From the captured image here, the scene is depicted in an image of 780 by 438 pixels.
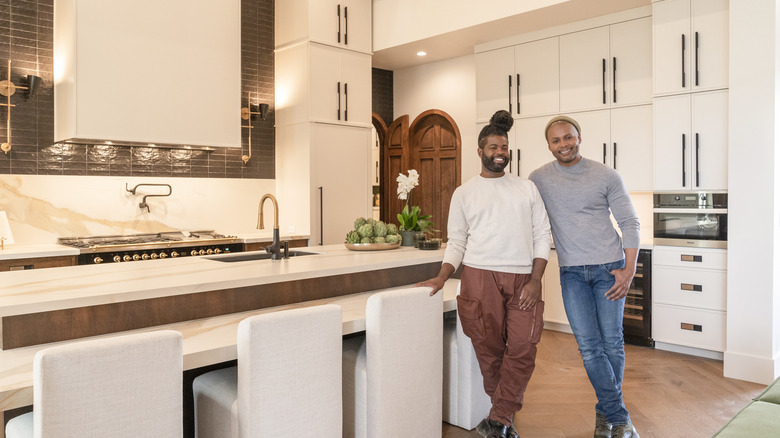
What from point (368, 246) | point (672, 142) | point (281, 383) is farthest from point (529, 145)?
point (281, 383)

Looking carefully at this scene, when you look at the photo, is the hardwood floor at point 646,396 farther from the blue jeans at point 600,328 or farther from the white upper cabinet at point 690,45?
the white upper cabinet at point 690,45

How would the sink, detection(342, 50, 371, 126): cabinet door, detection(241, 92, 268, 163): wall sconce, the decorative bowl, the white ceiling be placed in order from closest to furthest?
the sink → the decorative bowl → the white ceiling → detection(241, 92, 268, 163): wall sconce → detection(342, 50, 371, 126): cabinet door

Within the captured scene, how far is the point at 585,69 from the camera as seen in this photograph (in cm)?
528

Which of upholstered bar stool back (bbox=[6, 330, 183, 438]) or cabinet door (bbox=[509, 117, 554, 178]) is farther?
cabinet door (bbox=[509, 117, 554, 178])

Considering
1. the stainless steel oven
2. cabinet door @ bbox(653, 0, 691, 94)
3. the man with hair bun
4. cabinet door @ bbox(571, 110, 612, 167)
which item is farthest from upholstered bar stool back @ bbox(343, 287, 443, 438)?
cabinet door @ bbox(571, 110, 612, 167)

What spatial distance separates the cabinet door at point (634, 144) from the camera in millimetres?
4933

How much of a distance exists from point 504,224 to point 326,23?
380 centimetres

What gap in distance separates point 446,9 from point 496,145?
10.9 feet

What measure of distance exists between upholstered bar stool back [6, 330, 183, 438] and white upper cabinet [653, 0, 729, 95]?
410cm

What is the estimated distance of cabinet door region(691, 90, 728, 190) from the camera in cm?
429

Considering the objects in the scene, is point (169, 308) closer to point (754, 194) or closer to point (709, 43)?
point (754, 194)

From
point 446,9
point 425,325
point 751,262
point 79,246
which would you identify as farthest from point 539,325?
point 446,9

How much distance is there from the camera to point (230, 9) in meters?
5.12

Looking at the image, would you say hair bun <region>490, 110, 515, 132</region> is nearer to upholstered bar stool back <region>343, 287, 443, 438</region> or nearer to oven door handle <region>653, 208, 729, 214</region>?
upholstered bar stool back <region>343, 287, 443, 438</region>
